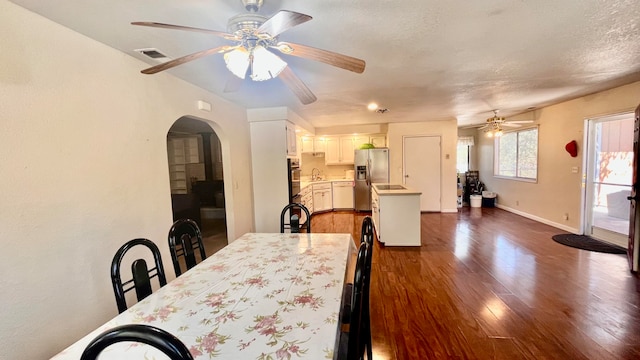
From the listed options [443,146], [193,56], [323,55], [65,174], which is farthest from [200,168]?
[443,146]

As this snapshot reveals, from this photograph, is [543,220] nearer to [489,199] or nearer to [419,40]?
[489,199]

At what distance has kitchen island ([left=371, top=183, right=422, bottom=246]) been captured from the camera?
3973 millimetres

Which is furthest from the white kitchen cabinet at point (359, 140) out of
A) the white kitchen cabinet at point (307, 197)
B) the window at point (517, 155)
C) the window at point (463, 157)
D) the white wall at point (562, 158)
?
the white wall at point (562, 158)

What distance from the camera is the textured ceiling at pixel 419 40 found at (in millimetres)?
1565

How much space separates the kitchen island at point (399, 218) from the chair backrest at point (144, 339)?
11.9ft

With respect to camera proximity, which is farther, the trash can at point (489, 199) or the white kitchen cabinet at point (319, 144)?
the white kitchen cabinet at point (319, 144)

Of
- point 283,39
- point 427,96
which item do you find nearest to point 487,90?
point 427,96

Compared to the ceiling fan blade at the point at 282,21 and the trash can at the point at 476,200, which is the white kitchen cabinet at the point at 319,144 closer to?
the trash can at the point at 476,200

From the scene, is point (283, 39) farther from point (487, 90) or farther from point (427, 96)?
point (487, 90)

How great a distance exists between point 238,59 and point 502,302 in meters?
3.04

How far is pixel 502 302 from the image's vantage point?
2457 millimetres

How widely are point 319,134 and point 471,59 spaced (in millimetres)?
4716

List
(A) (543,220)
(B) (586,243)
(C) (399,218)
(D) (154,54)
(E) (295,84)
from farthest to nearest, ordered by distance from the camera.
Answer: (A) (543,220) < (C) (399,218) < (B) (586,243) < (D) (154,54) < (E) (295,84)

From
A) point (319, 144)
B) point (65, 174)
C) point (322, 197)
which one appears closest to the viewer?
point (65, 174)
